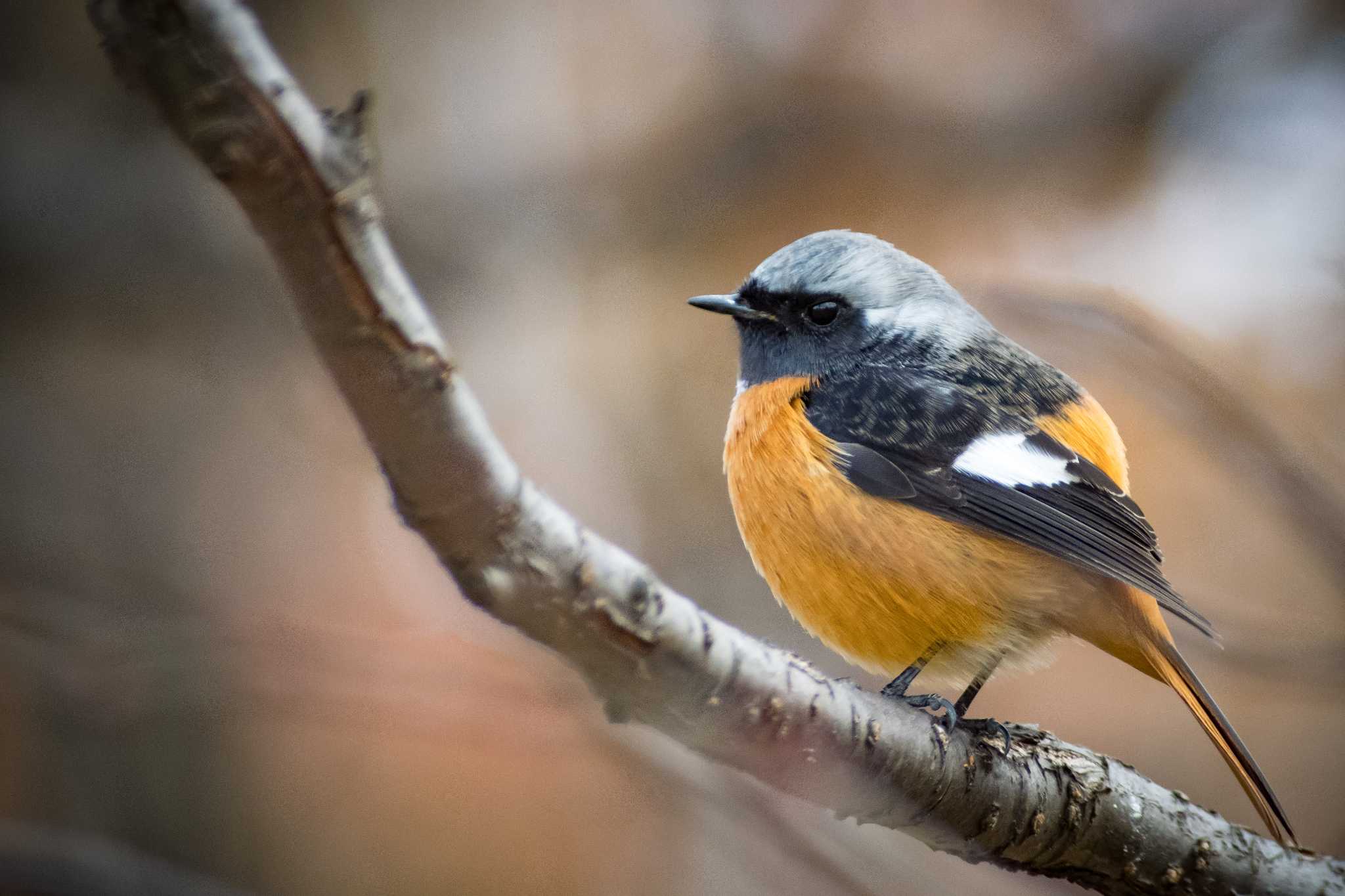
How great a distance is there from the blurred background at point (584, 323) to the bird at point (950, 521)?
61cm

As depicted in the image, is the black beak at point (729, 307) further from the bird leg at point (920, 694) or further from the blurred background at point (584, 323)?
the bird leg at point (920, 694)

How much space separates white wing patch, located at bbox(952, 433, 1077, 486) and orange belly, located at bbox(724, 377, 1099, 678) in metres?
0.17

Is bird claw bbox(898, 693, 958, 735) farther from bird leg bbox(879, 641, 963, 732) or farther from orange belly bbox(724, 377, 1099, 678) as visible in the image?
orange belly bbox(724, 377, 1099, 678)

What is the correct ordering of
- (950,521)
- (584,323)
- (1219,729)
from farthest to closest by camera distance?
1. (584,323)
2. (950,521)
3. (1219,729)

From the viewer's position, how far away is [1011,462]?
2.66 m

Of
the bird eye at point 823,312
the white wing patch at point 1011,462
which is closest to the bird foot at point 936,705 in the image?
the white wing patch at point 1011,462

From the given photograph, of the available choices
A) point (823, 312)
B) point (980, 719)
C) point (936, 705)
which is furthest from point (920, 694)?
point (823, 312)

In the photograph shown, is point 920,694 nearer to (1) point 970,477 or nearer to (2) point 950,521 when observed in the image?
(2) point 950,521

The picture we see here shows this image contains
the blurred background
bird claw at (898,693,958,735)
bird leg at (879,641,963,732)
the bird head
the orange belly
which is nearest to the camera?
bird claw at (898,693,958,735)

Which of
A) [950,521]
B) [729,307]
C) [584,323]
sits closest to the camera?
[950,521]

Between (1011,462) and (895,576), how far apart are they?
479 mm

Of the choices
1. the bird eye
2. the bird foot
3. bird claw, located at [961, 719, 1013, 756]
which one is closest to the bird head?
the bird eye

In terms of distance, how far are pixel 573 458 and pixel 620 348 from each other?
0.87 metres

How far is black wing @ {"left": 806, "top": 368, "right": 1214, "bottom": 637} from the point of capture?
2439 millimetres
